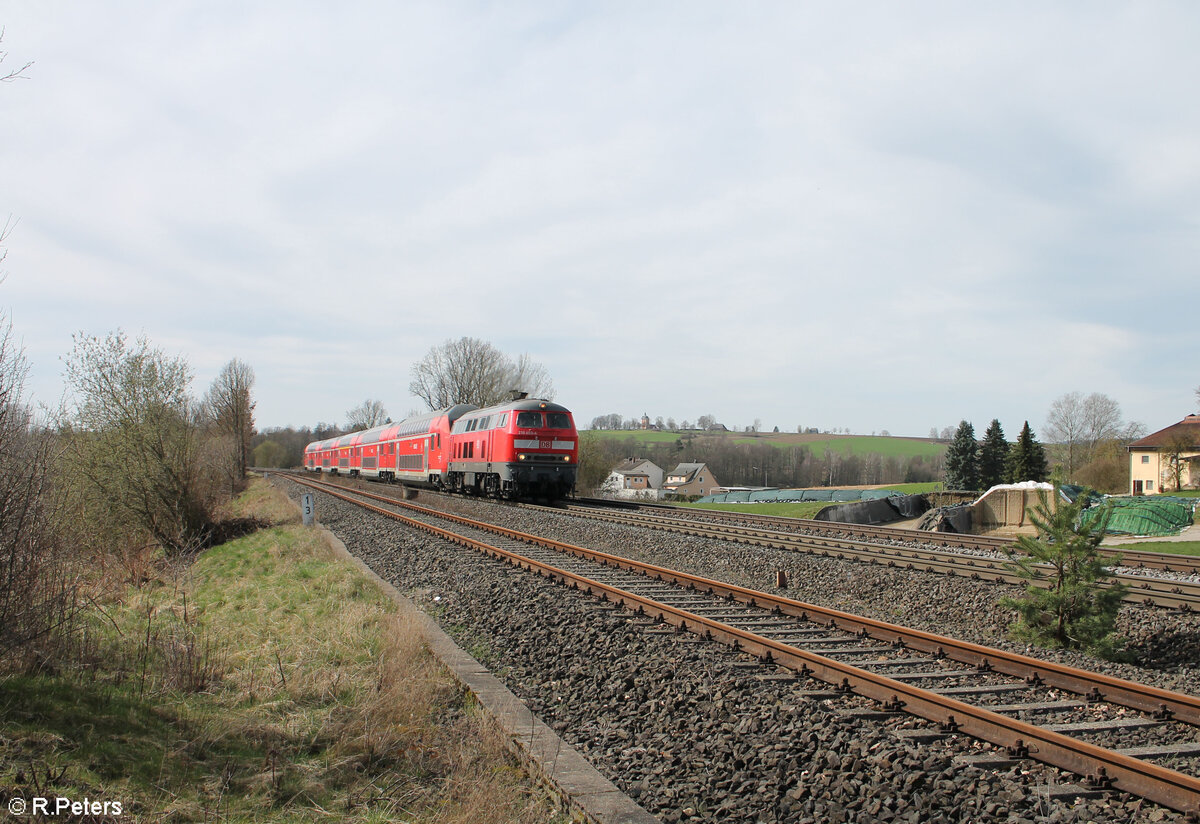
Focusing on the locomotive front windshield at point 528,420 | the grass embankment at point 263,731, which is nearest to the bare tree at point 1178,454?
the locomotive front windshield at point 528,420

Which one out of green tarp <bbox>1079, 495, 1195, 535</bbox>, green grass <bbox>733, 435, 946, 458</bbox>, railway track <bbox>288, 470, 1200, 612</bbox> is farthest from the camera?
green grass <bbox>733, 435, 946, 458</bbox>

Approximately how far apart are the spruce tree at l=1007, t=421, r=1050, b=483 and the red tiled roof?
36.7ft

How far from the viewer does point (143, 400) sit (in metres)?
19.7

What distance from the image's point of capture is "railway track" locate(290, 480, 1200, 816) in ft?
15.1

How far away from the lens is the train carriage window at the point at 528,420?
24172 mm

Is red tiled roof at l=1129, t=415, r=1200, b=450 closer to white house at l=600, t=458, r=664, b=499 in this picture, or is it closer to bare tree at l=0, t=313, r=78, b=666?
white house at l=600, t=458, r=664, b=499

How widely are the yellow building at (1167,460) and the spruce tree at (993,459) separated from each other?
50.4 feet

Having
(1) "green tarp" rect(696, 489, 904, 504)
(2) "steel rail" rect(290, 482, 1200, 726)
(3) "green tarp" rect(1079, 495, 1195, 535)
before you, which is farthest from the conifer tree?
(1) "green tarp" rect(696, 489, 904, 504)

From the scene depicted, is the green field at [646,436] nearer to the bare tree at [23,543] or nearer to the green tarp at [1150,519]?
the green tarp at [1150,519]

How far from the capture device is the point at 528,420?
24.3 meters

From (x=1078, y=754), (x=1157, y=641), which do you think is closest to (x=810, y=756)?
(x=1078, y=754)

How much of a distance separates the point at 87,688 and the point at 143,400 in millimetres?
16118

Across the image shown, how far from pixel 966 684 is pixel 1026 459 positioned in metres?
67.1

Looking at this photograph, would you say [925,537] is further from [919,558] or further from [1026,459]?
[1026,459]
